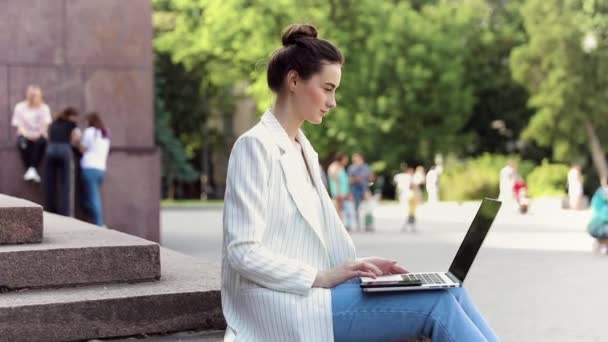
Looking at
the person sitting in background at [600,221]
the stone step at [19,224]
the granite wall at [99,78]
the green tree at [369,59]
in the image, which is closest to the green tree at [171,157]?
the green tree at [369,59]

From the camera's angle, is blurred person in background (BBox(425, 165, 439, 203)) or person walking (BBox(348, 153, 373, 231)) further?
blurred person in background (BBox(425, 165, 439, 203))

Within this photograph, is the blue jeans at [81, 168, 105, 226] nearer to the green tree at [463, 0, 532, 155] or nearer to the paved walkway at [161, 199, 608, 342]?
the paved walkway at [161, 199, 608, 342]

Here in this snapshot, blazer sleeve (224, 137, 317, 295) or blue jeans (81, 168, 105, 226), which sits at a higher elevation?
blazer sleeve (224, 137, 317, 295)

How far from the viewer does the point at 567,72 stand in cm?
4906

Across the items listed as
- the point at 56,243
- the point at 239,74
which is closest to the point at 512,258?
the point at 56,243

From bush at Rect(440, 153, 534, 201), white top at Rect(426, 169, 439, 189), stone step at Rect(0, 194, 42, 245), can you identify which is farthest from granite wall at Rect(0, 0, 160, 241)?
white top at Rect(426, 169, 439, 189)

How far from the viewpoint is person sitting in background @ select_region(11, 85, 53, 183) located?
13.5 meters

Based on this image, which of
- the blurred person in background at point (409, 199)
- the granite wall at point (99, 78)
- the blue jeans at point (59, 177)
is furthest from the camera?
the blurred person in background at point (409, 199)

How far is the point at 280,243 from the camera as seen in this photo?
359 cm

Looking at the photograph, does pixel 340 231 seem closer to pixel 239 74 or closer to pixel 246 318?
pixel 246 318

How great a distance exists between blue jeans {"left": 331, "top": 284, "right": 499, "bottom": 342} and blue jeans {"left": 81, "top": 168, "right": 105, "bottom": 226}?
423 inches

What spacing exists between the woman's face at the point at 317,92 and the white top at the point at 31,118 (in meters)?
10.4

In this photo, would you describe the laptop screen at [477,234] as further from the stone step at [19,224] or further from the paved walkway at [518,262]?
the paved walkway at [518,262]

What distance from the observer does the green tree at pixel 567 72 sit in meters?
48.9
